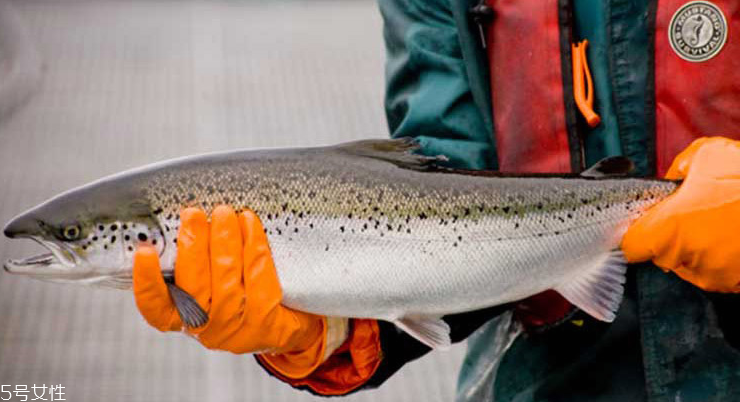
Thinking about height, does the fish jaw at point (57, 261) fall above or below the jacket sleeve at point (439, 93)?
below

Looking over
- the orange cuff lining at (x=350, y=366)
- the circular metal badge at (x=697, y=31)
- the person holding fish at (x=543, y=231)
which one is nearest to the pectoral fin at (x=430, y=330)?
the person holding fish at (x=543, y=231)

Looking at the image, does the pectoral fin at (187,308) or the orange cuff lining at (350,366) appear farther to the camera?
the orange cuff lining at (350,366)

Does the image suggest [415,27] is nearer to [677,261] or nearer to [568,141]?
[568,141]

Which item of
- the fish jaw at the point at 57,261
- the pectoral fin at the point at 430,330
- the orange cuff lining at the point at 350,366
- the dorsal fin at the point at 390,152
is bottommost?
the orange cuff lining at the point at 350,366

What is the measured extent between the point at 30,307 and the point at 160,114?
85 cm

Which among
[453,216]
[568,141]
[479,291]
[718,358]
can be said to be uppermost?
[568,141]

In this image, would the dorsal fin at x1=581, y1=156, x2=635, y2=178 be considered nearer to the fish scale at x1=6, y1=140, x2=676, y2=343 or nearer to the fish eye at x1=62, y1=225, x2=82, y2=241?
the fish scale at x1=6, y1=140, x2=676, y2=343

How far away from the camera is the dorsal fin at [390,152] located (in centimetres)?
141

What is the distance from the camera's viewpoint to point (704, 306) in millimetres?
1444

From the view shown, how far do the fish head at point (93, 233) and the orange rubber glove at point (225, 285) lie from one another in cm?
4

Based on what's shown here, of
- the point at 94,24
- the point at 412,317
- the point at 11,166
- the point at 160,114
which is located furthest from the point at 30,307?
the point at 412,317

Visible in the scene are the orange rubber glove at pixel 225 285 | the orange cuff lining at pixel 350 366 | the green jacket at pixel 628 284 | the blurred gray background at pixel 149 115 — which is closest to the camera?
the orange rubber glove at pixel 225 285

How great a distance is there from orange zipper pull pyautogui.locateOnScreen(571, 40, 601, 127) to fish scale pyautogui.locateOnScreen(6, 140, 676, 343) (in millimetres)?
151

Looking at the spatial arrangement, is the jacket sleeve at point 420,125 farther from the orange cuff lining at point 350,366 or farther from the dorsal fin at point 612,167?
the dorsal fin at point 612,167
